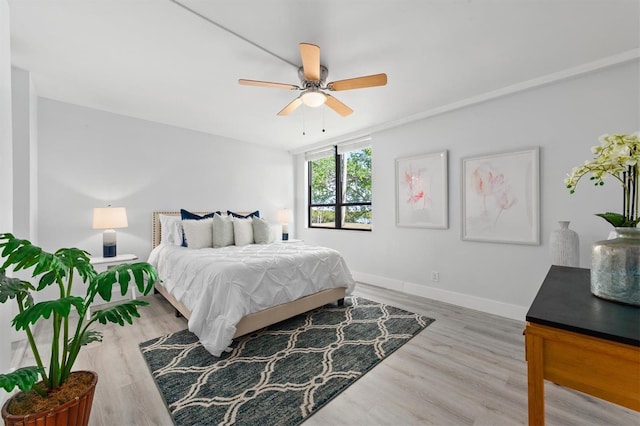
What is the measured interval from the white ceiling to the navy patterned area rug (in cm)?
253

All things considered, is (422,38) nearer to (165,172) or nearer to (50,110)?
(165,172)

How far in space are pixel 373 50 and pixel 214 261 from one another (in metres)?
2.36

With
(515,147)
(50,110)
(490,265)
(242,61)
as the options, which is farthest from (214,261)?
(515,147)

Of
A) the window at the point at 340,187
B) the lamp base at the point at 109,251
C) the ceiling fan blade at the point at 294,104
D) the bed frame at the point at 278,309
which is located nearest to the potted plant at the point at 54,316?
the bed frame at the point at 278,309

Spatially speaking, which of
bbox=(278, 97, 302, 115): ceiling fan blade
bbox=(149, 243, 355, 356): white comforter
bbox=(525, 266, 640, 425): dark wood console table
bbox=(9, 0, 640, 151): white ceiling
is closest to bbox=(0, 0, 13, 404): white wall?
bbox=(9, 0, 640, 151): white ceiling

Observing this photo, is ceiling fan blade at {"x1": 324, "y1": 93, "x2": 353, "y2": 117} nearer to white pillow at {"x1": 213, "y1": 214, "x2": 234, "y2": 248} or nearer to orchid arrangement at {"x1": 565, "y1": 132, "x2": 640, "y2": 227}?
orchid arrangement at {"x1": 565, "y1": 132, "x2": 640, "y2": 227}

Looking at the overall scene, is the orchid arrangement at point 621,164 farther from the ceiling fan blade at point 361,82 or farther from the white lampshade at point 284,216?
the white lampshade at point 284,216

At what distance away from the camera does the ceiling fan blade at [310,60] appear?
1.80 m

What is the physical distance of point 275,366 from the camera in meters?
2.04

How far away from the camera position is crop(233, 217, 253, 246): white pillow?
3.70m

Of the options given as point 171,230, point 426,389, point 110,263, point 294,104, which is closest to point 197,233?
point 171,230

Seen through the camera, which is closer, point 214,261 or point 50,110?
point 214,261

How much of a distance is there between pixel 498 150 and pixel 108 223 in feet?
15.2

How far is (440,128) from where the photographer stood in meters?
3.47
